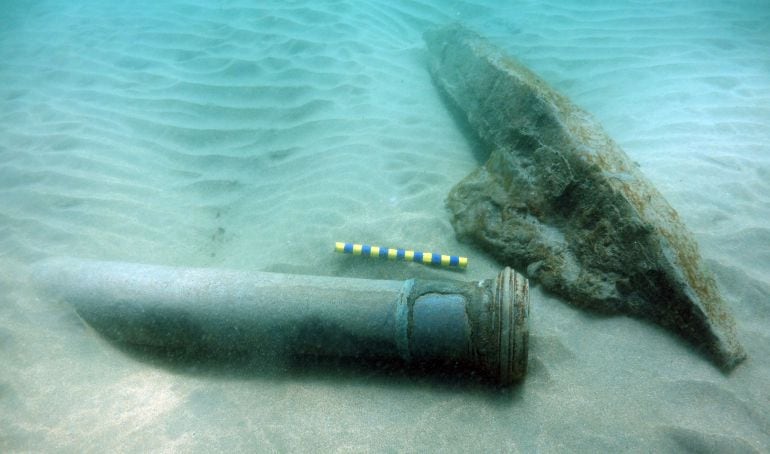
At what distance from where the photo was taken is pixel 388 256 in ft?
10.6

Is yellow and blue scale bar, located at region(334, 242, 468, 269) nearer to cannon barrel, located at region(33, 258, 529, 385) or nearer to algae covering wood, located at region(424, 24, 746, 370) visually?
algae covering wood, located at region(424, 24, 746, 370)

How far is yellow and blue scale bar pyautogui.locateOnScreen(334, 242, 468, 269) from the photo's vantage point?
310cm

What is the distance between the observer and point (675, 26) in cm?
714

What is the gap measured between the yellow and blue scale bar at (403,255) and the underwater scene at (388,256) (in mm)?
20

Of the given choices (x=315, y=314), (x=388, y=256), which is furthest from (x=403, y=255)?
(x=315, y=314)

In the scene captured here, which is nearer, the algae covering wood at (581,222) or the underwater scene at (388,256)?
the underwater scene at (388,256)

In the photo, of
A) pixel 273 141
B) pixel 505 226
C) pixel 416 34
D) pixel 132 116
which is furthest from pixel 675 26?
pixel 132 116

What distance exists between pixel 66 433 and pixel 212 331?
876mm

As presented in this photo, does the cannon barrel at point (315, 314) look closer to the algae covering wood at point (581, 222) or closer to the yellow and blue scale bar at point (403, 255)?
the yellow and blue scale bar at point (403, 255)

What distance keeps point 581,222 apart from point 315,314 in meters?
1.96

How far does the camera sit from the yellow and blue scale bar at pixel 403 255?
310cm

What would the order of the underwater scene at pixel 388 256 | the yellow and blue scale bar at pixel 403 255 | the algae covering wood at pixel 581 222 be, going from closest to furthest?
1. the underwater scene at pixel 388 256
2. the algae covering wood at pixel 581 222
3. the yellow and blue scale bar at pixel 403 255

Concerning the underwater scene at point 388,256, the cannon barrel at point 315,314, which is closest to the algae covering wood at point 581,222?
the underwater scene at point 388,256

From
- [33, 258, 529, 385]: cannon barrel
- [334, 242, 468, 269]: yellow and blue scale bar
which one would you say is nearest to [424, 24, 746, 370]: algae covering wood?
[334, 242, 468, 269]: yellow and blue scale bar
